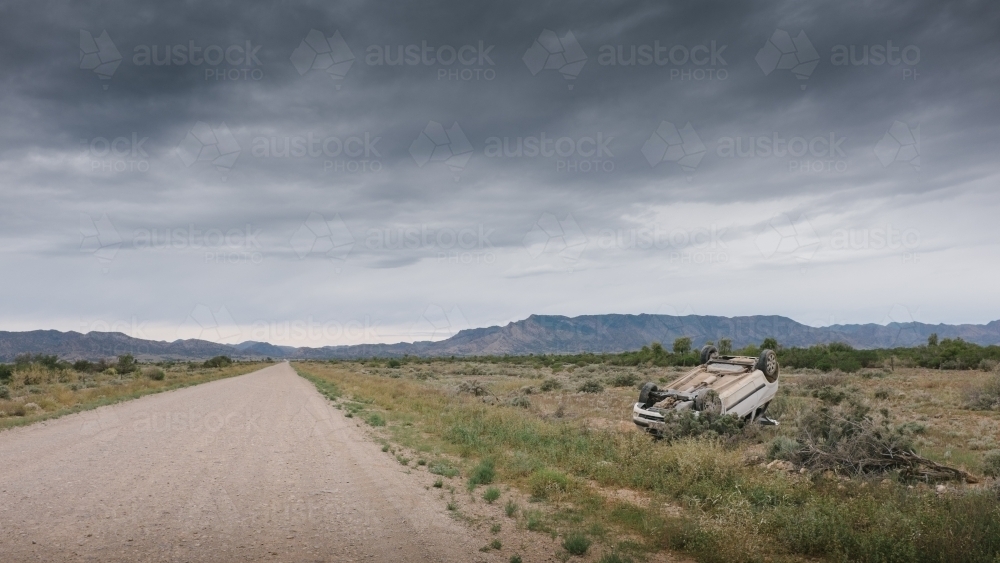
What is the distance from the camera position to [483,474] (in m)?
10.0

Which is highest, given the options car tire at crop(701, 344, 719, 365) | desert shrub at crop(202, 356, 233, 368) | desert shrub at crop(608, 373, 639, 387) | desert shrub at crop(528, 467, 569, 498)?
car tire at crop(701, 344, 719, 365)

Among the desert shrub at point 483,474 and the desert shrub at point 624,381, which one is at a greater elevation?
the desert shrub at point 483,474

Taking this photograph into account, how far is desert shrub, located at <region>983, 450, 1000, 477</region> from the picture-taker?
9078 millimetres

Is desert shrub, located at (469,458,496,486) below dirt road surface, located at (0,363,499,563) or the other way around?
below

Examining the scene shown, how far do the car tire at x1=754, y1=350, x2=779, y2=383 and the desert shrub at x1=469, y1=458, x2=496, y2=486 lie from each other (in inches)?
330

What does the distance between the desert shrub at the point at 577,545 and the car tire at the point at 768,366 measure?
33.7 feet

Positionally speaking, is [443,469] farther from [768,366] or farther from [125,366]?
[125,366]

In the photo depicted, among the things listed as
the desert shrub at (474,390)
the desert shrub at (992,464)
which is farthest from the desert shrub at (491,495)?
the desert shrub at (474,390)

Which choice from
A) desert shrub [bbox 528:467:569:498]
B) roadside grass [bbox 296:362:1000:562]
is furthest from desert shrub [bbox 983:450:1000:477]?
desert shrub [bbox 528:467:569:498]

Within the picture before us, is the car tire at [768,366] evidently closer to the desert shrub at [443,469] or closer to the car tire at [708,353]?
the car tire at [708,353]

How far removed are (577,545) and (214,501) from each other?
219 inches

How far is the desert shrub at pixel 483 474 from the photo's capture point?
32.0ft

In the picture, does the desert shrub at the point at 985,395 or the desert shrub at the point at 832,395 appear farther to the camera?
the desert shrub at the point at 832,395

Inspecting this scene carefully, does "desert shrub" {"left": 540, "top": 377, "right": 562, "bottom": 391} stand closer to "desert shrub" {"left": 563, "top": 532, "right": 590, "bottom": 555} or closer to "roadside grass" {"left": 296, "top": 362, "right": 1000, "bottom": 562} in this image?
"roadside grass" {"left": 296, "top": 362, "right": 1000, "bottom": 562}
